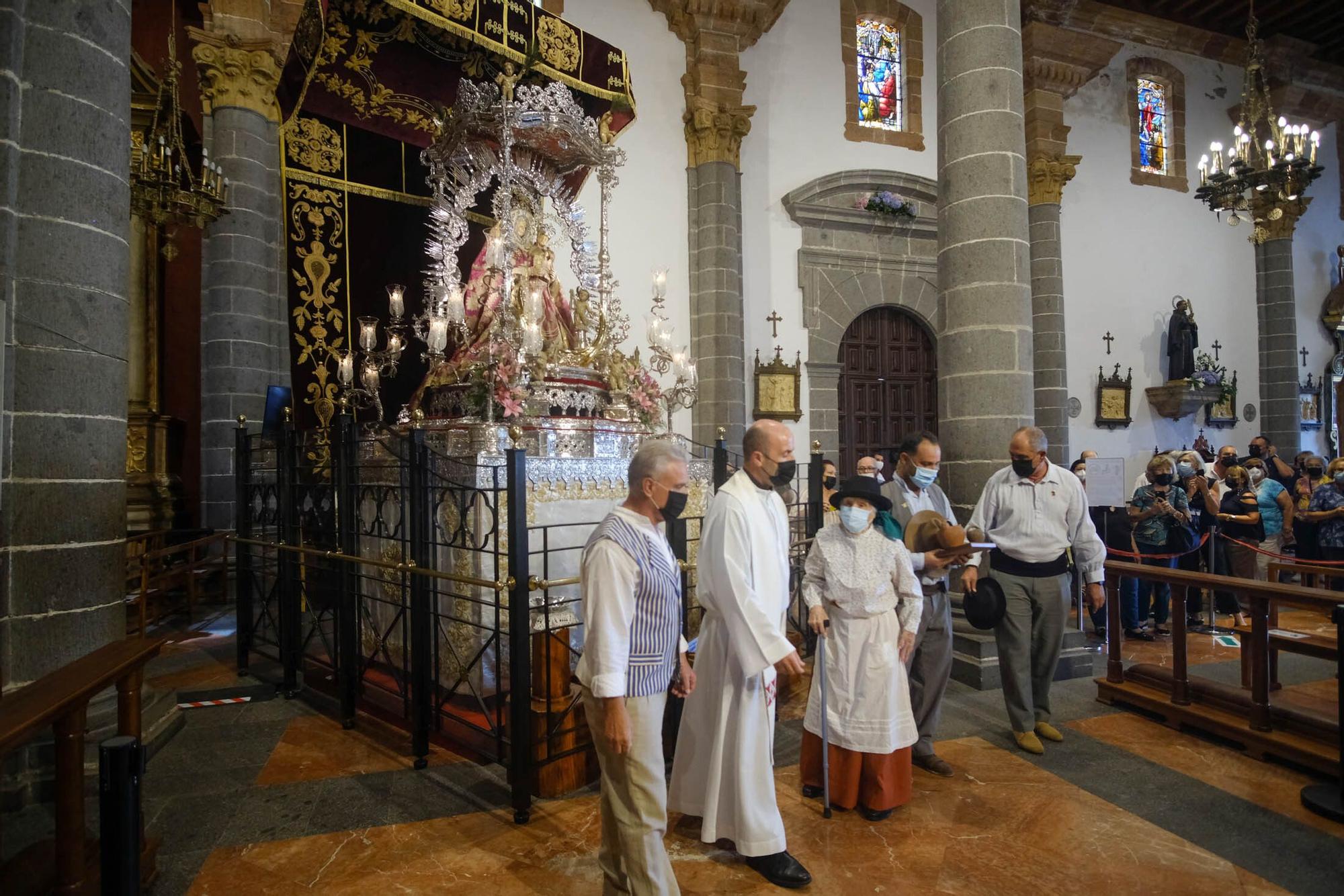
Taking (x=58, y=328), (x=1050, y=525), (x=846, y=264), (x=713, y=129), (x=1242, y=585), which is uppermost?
(x=713, y=129)

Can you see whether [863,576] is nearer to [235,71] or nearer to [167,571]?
[167,571]

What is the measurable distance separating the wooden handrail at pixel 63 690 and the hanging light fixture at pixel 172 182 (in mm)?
5102

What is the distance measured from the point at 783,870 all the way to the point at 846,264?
35.6ft

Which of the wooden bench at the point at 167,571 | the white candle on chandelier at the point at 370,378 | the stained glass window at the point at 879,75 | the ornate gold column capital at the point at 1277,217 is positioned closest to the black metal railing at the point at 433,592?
the white candle on chandelier at the point at 370,378

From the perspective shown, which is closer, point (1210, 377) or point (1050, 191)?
point (1050, 191)

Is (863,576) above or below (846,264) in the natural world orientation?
below

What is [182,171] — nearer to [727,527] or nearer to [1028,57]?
[727,527]

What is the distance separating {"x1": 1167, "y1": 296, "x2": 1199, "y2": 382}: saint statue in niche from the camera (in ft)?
46.6

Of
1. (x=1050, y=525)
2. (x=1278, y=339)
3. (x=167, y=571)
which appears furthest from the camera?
(x=1278, y=339)

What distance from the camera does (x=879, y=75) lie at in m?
12.9

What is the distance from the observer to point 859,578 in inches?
136

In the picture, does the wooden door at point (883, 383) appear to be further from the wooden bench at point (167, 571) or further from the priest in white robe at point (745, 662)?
the priest in white robe at point (745, 662)

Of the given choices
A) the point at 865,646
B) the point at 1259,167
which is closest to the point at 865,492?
the point at 865,646

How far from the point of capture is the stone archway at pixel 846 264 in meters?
12.1
